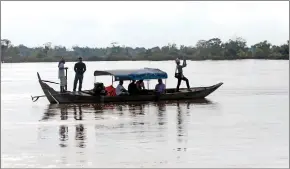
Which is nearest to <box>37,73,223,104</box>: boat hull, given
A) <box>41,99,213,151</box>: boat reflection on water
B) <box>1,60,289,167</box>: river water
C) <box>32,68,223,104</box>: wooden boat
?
<box>32,68,223,104</box>: wooden boat

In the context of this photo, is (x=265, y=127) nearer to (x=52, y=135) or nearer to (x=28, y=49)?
(x=52, y=135)

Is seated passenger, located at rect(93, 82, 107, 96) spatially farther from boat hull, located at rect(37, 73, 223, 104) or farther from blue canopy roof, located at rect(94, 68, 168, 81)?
blue canopy roof, located at rect(94, 68, 168, 81)

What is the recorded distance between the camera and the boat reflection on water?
1351 cm

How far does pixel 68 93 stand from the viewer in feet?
66.2

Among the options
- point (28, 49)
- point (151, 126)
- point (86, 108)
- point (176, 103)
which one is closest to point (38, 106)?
point (86, 108)

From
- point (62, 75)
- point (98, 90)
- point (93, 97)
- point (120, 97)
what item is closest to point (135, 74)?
point (120, 97)

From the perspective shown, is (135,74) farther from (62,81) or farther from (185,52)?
(185,52)

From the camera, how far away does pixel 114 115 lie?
55.7 feet

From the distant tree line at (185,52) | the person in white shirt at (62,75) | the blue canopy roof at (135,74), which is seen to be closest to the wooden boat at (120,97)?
the blue canopy roof at (135,74)

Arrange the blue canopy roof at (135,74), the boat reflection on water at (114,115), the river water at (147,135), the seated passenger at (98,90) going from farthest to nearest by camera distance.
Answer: the blue canopy roof at (135,74)
the seated passenger at (98,90)
the boat reflection on water at (114,115)
the river water at (147,135)

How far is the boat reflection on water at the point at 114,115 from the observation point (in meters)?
13.5

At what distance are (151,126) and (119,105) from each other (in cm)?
537

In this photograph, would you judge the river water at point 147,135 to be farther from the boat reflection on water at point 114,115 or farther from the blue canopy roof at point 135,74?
the blue canopy roof at point 135,74

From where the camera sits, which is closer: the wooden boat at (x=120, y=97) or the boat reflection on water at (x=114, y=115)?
the boat reflection on water at (x=114, y=115)
